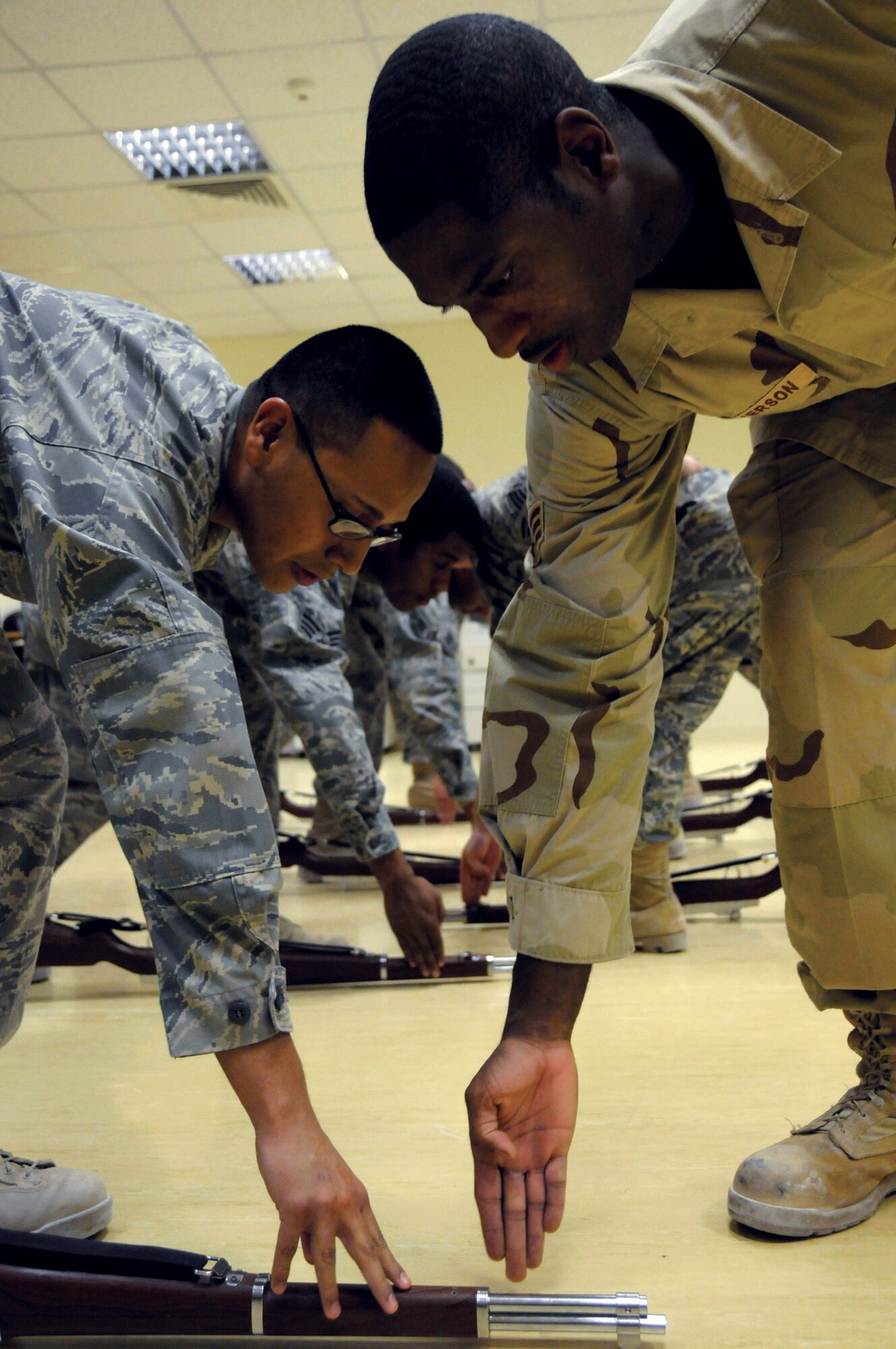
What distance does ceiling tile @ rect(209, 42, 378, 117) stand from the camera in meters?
4.89

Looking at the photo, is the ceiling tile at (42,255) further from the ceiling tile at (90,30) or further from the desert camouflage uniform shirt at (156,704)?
the desert camouflage uniform shirt at (156,704)

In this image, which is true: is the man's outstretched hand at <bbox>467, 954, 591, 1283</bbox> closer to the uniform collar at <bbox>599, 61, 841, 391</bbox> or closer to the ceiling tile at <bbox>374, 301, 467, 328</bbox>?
the uniform collar at <bbox>599, 61, 841, 391</bbox>

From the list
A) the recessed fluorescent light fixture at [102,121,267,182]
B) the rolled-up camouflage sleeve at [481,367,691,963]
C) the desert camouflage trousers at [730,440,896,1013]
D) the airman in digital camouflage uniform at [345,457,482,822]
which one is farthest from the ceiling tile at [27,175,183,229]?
the desert camouflage trousers at [730,440,896,1013]

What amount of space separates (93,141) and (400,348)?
16.0 ft

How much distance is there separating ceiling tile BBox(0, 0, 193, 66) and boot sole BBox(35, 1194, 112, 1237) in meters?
4.47

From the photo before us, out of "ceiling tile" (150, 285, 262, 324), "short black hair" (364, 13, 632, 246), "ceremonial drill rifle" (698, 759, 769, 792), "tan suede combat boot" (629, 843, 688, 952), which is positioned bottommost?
"ceremonial drill rifle" (698, 759, 769, 792)

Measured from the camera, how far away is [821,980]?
1.30 m

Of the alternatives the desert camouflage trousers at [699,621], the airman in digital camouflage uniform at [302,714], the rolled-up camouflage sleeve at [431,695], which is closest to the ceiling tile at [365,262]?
the rolled-up camouflage sleeve at [431,695]

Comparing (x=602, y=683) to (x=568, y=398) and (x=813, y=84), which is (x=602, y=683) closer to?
(x=568, y=398)

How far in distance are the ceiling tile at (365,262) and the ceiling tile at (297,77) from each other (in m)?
1.68

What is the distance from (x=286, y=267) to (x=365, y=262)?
2.13ft

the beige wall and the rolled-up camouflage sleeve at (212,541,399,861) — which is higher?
the rolled-up camouflage sleeve at (212,541,399,861)

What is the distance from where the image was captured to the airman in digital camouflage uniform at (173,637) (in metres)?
0.98

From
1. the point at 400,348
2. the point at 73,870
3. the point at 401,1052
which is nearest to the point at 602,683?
the point at 400,348
